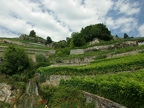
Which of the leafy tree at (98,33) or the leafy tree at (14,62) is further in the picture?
the leafy tree at (98,33)

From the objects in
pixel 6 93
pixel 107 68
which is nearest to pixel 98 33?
pixel 107 68

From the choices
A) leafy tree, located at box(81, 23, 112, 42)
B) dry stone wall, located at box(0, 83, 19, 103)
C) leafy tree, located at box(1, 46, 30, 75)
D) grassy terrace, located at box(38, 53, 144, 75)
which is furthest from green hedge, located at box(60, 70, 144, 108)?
leafy tree, located at box(81, 23, 112, 42)

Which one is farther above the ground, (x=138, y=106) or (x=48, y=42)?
(x=48, y=42)

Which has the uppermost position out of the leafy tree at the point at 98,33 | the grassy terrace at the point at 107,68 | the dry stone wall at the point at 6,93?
the leafy tree at the point at 98,33

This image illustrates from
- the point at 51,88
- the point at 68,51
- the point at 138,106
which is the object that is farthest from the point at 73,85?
the point at 68,51

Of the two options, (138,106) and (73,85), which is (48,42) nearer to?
(73,85)

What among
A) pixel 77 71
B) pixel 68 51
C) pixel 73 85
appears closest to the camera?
pixel 73 85

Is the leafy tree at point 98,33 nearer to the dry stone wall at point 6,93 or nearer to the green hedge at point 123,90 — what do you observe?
the dry stone wall at point 6,93

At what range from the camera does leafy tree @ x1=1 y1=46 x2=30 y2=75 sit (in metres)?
23.2

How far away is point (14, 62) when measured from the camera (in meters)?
23.5

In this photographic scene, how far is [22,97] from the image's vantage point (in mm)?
19172

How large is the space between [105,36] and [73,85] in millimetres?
34873

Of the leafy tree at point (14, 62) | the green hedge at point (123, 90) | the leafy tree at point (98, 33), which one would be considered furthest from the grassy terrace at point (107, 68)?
the leafy tree at point (98, 33)

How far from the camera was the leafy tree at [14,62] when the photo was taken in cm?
2315
